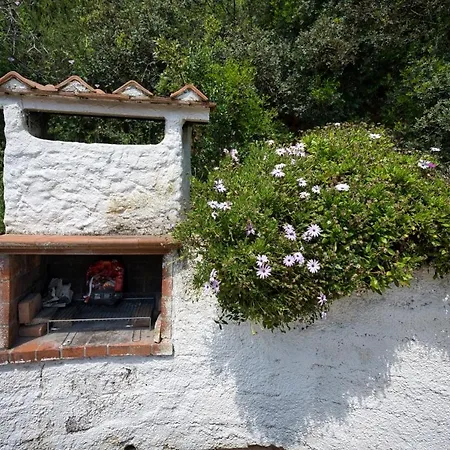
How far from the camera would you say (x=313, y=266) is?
2217 mm

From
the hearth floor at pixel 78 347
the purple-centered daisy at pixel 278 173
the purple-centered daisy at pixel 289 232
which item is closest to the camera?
the purple-centered daisy at pixel 289 232

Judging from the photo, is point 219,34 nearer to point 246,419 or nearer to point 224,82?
point 224,82

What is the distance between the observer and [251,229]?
2.26 metres

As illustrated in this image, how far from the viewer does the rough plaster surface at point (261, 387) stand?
262 centimetres

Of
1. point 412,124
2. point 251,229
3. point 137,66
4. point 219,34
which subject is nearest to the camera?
point 251,229

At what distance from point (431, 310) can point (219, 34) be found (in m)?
5.54

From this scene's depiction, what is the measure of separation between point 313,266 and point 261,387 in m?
1.19

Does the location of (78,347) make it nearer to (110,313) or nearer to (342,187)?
(110,313)

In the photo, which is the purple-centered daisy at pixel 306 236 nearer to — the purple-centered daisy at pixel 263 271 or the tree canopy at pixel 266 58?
the purple-centered daisy at pixel 263 271

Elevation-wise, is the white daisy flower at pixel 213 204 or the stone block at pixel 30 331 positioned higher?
the white daisy flower at pixel 213 204

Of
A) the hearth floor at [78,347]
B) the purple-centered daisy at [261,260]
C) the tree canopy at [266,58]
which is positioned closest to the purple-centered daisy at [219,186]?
the purple-centered daisy at [261,260]

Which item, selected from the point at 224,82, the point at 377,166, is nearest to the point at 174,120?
the point at 377,166

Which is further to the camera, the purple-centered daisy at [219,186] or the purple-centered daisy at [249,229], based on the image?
the purple-centered daisy at [219,186]

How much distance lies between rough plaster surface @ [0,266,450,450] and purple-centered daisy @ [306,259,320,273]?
62 centimetres
